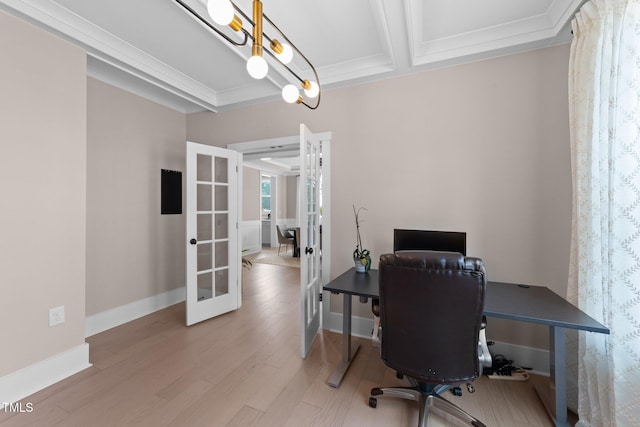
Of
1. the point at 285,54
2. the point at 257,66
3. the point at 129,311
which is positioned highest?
the point at 285,54

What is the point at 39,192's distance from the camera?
1.94m

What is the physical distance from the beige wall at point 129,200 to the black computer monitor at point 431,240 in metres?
2.97

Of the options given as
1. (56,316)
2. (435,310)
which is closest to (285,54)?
(435,310)

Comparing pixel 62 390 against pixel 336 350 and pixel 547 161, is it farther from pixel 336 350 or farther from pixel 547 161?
pixel 547 161

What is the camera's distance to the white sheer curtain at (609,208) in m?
1.34

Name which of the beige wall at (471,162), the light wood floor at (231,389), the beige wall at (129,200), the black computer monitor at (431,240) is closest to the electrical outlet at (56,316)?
the light wood floor at (231,389)

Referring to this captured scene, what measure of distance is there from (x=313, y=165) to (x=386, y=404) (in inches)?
82.8

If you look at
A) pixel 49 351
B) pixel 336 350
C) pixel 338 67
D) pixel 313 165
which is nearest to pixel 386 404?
pixel 336 350

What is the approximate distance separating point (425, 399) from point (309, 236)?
1.54 metres

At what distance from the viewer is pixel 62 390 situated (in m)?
1.88

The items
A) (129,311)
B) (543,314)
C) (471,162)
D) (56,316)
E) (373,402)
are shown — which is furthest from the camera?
(129,311)

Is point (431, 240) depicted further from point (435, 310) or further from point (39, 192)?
point (39, 192)

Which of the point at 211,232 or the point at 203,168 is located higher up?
the point at 203,168

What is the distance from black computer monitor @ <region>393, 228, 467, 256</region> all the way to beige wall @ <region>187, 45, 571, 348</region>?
253mm
